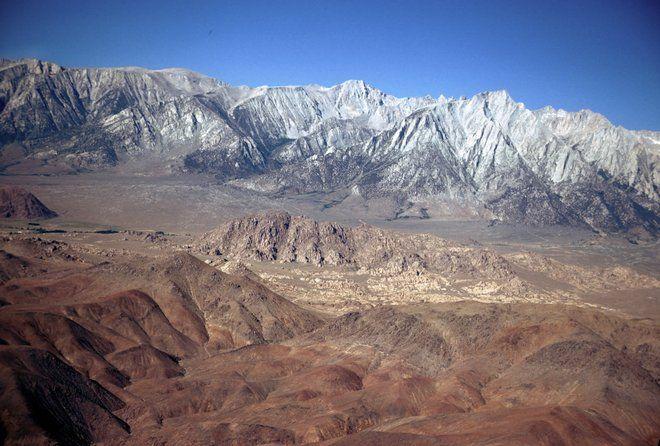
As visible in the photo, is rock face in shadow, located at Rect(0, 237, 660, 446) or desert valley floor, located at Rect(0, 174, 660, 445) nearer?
rock face in shadow, located at Rect(0, 237, 660, 446)

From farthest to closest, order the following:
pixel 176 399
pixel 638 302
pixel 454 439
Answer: pixel 638 302, pixel 176 399, pixel 454 439

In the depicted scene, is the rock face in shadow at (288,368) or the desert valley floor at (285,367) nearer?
the rock face in shadow at (288,368)

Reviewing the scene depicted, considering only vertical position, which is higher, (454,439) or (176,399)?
(454,439)

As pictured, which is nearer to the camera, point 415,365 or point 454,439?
point 454,439

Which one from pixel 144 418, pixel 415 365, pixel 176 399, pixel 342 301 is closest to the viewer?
pixel 144 418

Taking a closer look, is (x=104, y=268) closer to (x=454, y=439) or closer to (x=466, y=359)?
(x=466, y=359)

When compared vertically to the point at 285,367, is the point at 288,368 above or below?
below

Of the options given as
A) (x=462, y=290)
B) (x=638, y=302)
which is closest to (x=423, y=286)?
(x=462, y=290)
